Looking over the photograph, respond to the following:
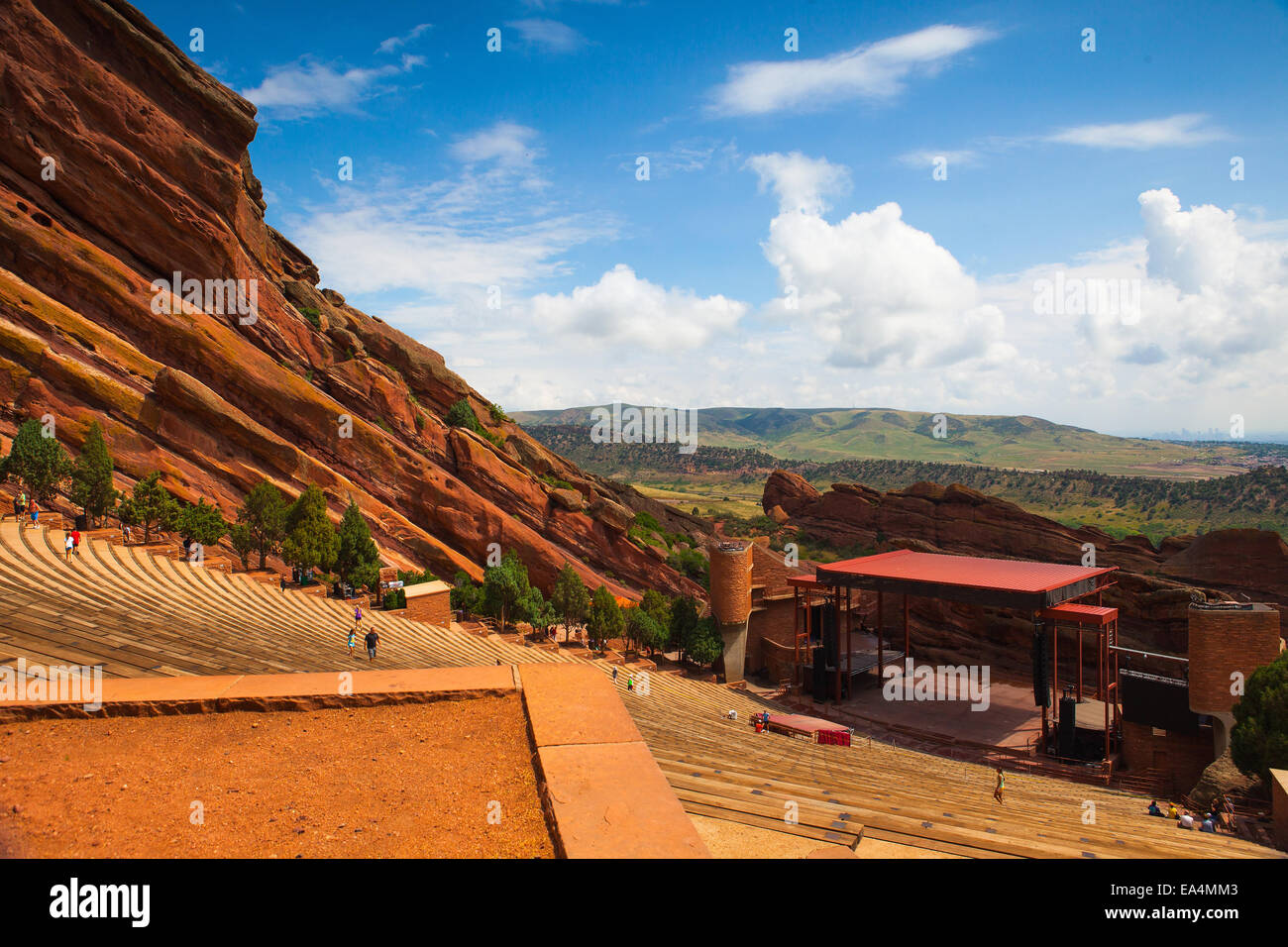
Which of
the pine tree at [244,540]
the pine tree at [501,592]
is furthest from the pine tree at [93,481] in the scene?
the pine tree at [501,592]

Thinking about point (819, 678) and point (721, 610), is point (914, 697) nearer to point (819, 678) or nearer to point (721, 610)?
point (819, 678)

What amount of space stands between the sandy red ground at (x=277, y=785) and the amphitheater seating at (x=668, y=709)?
216cm

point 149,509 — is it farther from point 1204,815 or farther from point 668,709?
point 1204,815

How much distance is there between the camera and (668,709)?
2292 centimetres

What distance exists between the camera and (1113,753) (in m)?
28.5

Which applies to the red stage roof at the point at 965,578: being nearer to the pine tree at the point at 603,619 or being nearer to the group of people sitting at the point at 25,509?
the pine tree at the point at 603,619

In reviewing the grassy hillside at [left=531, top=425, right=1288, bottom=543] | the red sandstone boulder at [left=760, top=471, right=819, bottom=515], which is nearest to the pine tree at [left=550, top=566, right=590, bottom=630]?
the red sandstone boulder at [left=760, top=471, right=819, bottom=515]

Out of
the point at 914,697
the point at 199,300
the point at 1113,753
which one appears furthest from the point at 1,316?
the point at 1113,753

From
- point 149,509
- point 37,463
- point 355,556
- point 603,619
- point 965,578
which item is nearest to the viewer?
point 37,463

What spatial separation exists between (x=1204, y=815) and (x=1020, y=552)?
127ft

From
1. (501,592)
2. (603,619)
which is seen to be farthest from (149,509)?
(603,619)

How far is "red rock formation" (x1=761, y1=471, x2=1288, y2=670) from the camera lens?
40812mm

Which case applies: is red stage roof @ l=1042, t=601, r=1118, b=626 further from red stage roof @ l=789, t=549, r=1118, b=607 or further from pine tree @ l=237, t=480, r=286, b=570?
pine tree @ l=237, t=480, r=286, b=570

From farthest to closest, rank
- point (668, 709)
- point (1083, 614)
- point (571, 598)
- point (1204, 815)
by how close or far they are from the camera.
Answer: point (571, 598) < point (1083, 614) < point (668, 709) < point (1204, 815)
